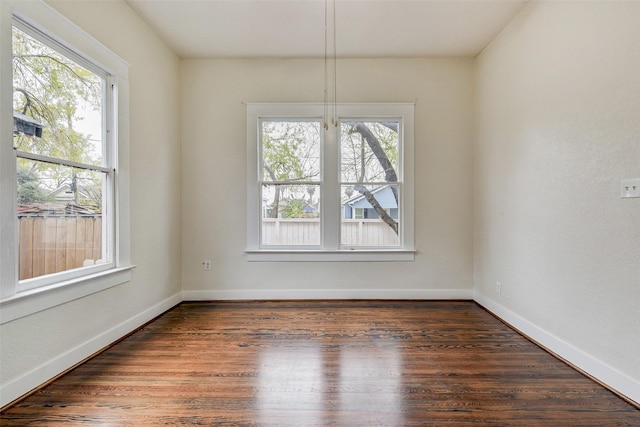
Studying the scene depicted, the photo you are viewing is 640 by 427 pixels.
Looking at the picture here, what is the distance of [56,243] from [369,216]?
9.40 ft

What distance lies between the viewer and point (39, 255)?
192cm

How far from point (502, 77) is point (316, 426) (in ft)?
11.1

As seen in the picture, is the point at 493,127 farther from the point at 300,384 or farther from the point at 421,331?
the point at 300,384

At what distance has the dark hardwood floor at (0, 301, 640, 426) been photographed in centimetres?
162

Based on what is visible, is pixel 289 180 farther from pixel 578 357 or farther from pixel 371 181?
pixel 578 357

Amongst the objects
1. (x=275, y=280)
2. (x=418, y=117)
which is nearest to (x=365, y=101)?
(x=418, y=117)

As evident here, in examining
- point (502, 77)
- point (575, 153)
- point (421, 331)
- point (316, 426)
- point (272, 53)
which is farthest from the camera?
point (272, 53)

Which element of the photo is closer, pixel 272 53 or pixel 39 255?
pixel 39 255

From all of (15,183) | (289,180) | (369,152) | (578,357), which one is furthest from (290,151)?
(578,357)

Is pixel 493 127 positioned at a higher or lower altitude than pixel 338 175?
higher

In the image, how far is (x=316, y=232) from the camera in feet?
12.0

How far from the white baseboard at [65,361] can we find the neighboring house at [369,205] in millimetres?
2339

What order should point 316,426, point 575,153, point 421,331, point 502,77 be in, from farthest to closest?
point 502,77
point 421,331
point 575,153
point 316,426

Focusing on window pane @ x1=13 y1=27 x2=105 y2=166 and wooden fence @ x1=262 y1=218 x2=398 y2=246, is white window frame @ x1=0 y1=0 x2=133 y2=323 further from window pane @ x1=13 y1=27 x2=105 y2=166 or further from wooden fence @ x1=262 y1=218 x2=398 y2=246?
wooden fence @ x1=262 y1=218 x2=398 y2=246
